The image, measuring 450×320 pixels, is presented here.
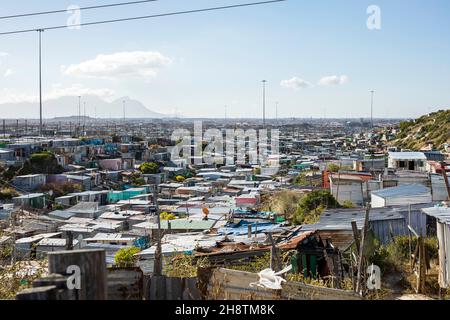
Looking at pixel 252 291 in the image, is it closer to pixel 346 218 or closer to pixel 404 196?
pixel 346 218

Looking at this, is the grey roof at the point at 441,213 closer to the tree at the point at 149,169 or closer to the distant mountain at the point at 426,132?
the distant mountain at the point at 426,132

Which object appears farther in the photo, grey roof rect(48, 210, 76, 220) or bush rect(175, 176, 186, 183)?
bush rect(175, 176, 186, 183)

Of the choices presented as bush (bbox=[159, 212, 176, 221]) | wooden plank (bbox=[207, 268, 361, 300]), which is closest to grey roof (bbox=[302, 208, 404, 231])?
wooden plank (bbox=[207, 268, 361, 300])

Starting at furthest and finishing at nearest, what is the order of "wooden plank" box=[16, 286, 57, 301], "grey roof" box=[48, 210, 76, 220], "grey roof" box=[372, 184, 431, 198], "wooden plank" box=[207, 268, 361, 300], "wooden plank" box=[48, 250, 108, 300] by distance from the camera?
"grey roof" box=[48, 210, 76, 220] → "grey roof" box=[372, 184, 431, 198] → "wooden plank" box=[207, 268, 361, 300] → "wooden plank" box=[48, 250, 108, 300] → "wooden plank" box=[16, 286, 57, 301]

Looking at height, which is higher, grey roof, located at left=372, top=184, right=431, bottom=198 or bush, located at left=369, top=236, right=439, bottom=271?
grey roof, located at left=372, top=184, right=431, bottom=198

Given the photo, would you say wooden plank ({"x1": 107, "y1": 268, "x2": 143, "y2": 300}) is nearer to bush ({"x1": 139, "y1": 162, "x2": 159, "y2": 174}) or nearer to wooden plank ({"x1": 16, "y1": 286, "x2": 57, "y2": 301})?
wooden plank ({"x1": 16, "y1": 286, "x2": 57, "y2": 301})

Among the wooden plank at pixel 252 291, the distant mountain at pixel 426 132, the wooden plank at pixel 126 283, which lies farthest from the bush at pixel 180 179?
the wooden plank at pixel 126 283

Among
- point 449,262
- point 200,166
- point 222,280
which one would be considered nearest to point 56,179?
point 200,166

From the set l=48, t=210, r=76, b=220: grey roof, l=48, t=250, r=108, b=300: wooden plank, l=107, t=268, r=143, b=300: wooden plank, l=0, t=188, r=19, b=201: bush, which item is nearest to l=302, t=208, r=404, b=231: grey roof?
l=107, t=268, r=143, b=300: wooden plank

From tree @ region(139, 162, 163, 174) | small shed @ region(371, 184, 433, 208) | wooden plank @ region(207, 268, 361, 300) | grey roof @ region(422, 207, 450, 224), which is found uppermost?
wooden plank @ region(207, 268, 361, 300)

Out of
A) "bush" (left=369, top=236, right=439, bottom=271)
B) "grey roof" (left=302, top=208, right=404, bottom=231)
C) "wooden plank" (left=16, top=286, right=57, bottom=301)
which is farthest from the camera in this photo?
"grey roof" (left=302, top=208, right=404, bottom=231)
